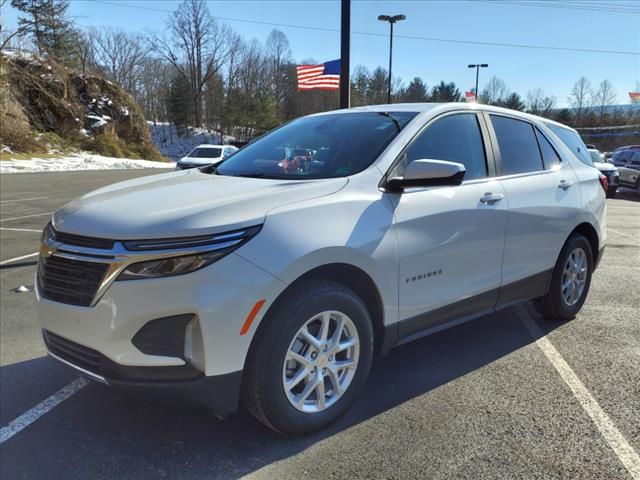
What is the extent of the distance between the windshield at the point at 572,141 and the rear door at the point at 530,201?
0.35m

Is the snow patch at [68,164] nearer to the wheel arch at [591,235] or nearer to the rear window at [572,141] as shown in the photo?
the rear window at [572,141]

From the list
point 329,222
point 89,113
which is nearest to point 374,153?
point 329,222

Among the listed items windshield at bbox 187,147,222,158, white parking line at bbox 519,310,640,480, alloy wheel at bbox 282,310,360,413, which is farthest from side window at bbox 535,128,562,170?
windshield at bbox 187,147,222,158

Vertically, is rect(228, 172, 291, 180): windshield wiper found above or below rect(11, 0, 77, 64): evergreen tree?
below

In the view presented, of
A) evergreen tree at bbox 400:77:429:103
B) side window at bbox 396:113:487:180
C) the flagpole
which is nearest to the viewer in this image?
side window at bbox 396:113:487:180

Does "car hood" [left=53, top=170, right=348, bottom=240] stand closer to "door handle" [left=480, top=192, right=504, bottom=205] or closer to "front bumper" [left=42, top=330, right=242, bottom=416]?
"front bumper" [left=42, top=330, right=242, bottom=416]

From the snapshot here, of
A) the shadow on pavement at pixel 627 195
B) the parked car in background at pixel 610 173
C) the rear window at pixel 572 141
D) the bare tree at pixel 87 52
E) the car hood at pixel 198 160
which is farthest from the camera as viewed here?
the bare tree at pixel 87 52

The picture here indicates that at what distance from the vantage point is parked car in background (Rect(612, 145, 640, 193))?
61.2 feet

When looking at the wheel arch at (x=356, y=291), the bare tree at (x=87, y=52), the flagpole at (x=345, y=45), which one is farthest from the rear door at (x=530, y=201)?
the bare tree at (x=87, y=52)

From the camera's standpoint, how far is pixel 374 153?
3.19 metres

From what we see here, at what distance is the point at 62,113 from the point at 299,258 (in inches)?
1614

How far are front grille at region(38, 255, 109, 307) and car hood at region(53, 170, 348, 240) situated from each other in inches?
6.0

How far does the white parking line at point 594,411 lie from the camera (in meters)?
2.64

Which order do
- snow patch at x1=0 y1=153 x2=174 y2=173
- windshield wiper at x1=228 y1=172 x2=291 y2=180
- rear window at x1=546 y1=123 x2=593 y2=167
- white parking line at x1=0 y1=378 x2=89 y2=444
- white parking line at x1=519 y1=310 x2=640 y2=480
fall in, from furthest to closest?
snow patch at x1=0 y1=153 x2=174 y2=173, rear window at x1=546 y1=123 x2=593 y2=167, windshield wiper at x1=228 y1=172 x2=291 y2=180, white parking line at x1=0 y1=378 x2=89 y2=444, white parking line at x1=519 y1=310 x2=640 y2=480
